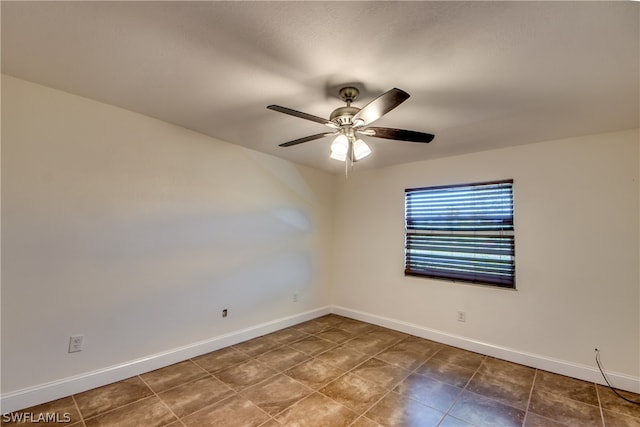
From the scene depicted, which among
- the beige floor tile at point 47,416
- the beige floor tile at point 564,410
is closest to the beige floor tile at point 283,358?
the beige floor tile at point 47,416

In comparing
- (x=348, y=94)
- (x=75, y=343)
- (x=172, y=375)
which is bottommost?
(x=172, y=375)

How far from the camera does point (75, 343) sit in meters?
2.13

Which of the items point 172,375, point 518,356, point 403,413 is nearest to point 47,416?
point 172,375

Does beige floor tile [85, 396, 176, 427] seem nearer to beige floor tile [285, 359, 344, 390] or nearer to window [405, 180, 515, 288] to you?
beige floor tile [285, 359, 344, 390]

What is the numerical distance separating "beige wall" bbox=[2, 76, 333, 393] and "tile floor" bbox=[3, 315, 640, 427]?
408mm

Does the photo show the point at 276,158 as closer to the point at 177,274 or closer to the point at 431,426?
the point at 177,274

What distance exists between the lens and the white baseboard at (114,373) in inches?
74.8

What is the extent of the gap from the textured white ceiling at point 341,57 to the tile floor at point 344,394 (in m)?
2.29

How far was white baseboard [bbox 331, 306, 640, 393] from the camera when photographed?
238cm

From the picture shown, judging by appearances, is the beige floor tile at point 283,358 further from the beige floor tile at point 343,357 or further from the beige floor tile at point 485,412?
the beige floor tile at point 485,412

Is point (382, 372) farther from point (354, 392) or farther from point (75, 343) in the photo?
point (75, 343)

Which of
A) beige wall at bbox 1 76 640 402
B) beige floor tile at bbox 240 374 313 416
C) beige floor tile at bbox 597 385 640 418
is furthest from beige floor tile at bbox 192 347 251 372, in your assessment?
beige floor tile at bbox 597 385 640 418

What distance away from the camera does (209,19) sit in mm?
1355

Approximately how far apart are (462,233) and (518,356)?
136cm
